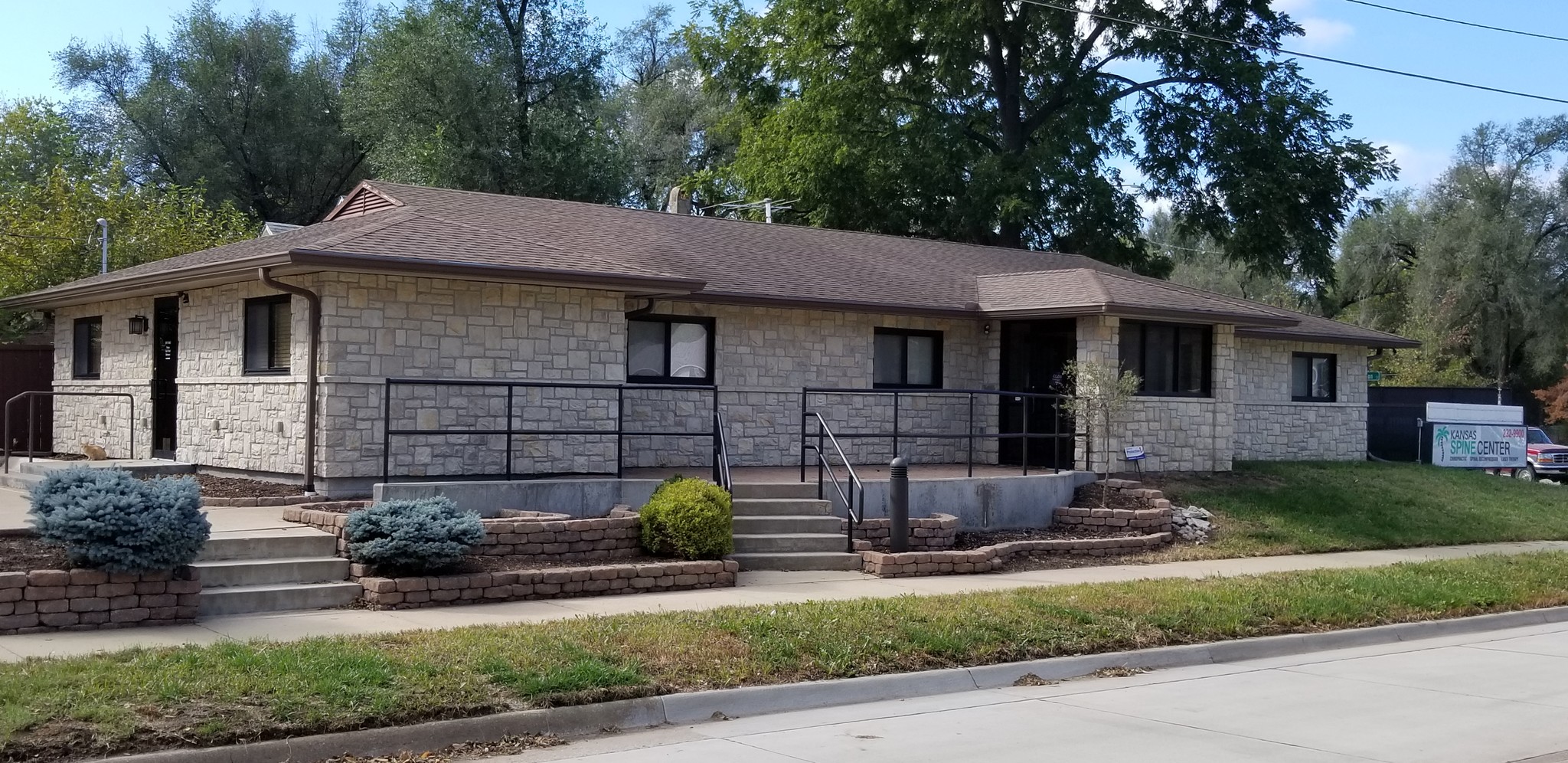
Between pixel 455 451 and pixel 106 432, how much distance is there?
6990mm

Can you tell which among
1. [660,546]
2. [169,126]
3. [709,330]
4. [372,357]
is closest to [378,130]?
[169,126]

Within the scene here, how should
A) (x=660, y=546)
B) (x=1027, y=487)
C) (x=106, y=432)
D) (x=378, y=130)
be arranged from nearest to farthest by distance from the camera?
(x=660, y=546) → (x=1027, y=487) → (x=106, y=432) → (x=378, y=130)

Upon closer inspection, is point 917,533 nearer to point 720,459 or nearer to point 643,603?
point 720,459

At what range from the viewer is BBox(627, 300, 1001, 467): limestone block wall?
1844 cm

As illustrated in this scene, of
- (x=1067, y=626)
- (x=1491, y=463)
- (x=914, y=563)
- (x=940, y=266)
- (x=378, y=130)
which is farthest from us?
(x=378, y=130)

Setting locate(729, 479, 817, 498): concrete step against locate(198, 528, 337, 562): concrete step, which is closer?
locate(198, 528, 337, 562): concrete step

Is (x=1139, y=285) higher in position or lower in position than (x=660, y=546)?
higher

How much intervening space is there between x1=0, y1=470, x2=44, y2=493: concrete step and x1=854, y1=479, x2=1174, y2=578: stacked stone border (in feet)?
31.4

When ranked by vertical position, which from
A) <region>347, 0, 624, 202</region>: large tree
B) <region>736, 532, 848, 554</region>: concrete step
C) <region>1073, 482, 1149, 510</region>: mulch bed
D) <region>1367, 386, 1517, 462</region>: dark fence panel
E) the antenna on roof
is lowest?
<region>736, 532, 848, 554</region>: concrete step

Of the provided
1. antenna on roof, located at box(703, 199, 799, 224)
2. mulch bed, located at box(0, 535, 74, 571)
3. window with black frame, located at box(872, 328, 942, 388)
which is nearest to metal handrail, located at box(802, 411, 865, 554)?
window with black frame, located at box(872, 328, 942, 388)

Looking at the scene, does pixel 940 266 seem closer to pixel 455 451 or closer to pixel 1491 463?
pixel 455 451

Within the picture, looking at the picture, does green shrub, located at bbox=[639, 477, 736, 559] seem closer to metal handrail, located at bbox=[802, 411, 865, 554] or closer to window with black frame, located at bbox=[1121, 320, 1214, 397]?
metal handrail, located at bbox=[802, 411, 865, 554]

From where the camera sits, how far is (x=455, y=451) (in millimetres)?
15453

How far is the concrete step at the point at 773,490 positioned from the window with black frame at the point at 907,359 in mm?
4431
